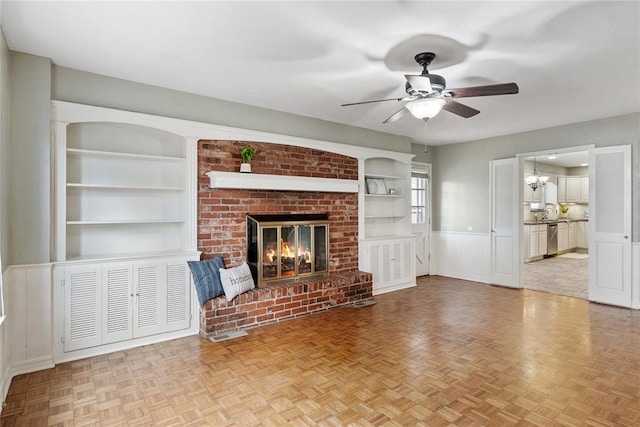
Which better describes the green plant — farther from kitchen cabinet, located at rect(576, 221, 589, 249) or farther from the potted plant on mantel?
kitchen cabinet, located at rect(576, 221, 589, 249)

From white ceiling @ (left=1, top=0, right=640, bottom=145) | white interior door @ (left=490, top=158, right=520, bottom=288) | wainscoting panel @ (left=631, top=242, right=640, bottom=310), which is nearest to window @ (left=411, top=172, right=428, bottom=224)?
white interior door @ (left=490, top=158, right=520, bottom=288)

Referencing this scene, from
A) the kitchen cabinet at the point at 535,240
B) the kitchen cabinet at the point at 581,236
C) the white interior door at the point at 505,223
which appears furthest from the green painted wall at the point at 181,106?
the kitchen cabinet at the point at 581,236

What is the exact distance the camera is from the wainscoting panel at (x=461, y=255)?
6438 mm

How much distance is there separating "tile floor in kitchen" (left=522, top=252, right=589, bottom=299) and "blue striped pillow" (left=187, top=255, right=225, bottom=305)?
5.22 m

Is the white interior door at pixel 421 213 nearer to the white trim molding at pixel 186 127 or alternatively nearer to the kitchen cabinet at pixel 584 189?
the white trim molding at pixel 186 127

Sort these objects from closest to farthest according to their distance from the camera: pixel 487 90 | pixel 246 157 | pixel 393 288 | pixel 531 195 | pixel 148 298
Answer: pixel 487 90
pixel 148 298
pixel 246 157
pixel 393 288
pixel 531 195

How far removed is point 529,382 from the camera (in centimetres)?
273

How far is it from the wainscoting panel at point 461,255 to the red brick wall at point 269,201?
2549 mm

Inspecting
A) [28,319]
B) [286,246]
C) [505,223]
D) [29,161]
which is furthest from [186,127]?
[505,223]

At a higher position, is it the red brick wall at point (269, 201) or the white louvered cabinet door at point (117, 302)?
the red brick wall at point (269, 201)

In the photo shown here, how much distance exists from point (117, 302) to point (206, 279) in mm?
851

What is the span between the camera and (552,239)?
9.44 metres

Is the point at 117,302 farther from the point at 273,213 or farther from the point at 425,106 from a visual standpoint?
the point at 425,106

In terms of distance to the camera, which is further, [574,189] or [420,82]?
[574,189]
